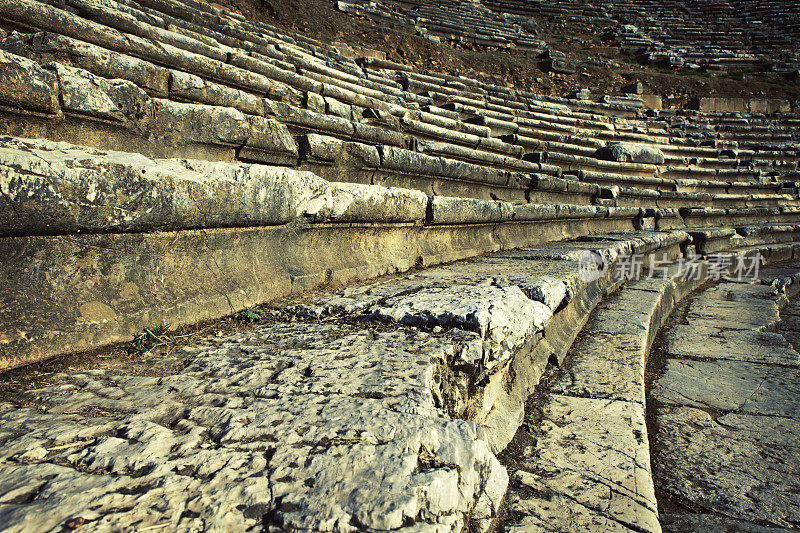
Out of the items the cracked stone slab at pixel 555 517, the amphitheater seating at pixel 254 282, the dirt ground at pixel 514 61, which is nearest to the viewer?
the amphitheater seating at pixel 254 282

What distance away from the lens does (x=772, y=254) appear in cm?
852

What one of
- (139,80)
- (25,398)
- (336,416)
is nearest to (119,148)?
(139,80)

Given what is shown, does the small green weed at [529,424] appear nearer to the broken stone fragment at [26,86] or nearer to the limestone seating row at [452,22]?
the broken stone fragment at [26,86]

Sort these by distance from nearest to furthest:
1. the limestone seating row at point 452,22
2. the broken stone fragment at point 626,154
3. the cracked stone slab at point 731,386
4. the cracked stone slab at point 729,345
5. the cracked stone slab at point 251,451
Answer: the cracked stone slab at point 251,451
the cracked stone slab at point 731,386
the cracked stone slab at point 729,345
the broken stone fragment at point 626,154
the limestone seating row at point 452,22

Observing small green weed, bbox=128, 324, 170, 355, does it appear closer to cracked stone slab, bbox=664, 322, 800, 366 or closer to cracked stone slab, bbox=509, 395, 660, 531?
cracked stone slab, bbox=509, 395, 660, 531

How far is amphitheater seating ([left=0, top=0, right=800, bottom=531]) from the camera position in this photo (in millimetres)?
986

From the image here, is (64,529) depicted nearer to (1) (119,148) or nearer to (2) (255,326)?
(2) (255,326)

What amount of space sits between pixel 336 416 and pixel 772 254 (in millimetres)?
10251

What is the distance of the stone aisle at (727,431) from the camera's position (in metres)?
1.69

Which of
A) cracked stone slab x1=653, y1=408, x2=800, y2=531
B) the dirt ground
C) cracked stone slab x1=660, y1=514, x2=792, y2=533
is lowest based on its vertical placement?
cracked stone slab x1=660, y1=514, x2=792, y2=533

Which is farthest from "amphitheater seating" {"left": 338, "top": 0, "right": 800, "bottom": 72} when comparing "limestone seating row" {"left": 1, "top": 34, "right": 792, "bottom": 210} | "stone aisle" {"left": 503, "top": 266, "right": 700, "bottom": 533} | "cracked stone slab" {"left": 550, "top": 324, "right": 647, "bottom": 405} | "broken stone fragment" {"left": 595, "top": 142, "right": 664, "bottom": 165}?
"stone aisle" {"left": 503, "top": 266, "right": 700, "bottom": 533}

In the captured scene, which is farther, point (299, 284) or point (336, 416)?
point (299, 284)

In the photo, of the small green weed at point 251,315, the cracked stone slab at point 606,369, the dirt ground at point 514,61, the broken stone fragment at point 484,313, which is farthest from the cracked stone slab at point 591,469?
the dirt ground at point 514,61

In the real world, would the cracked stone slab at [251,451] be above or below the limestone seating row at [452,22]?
below
